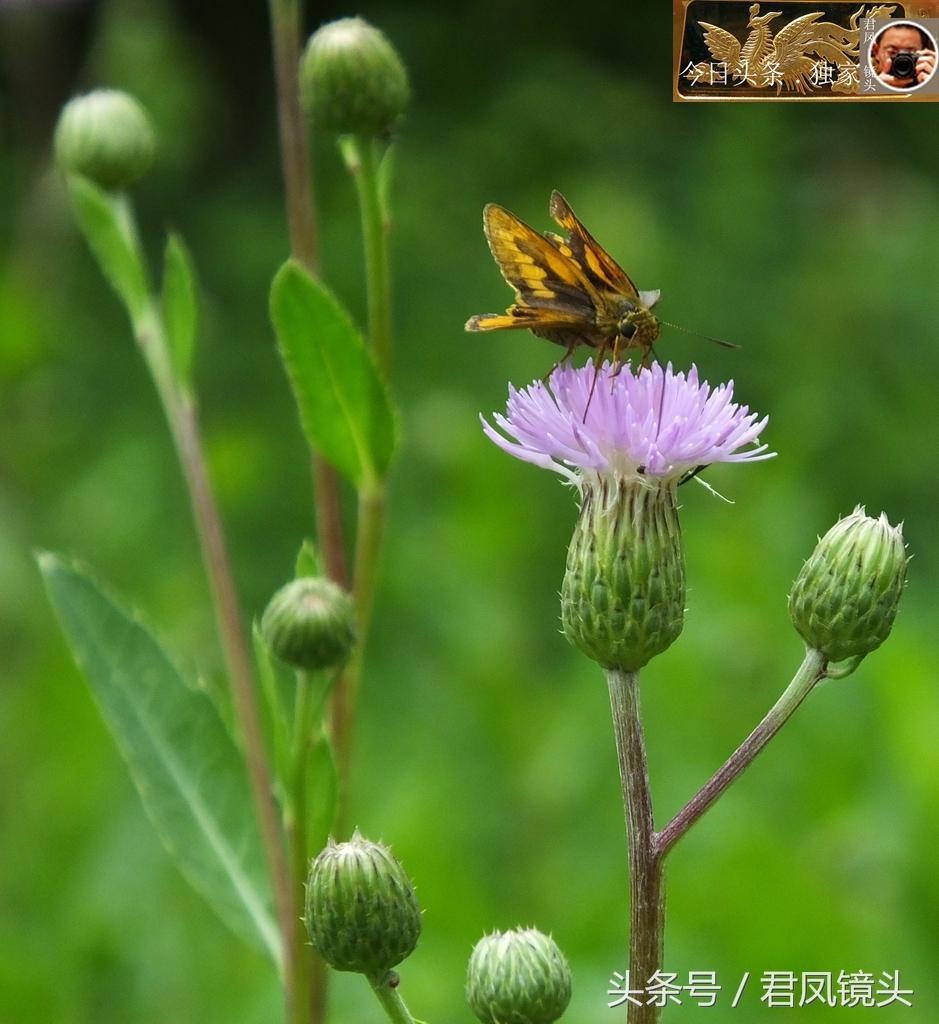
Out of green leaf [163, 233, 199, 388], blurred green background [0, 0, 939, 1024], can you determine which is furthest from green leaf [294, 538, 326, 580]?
blurred green background [0, 0, 939, 1024]

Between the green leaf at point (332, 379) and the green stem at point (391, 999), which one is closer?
the green stem at point (391, 999)

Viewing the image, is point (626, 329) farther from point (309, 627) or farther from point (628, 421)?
point (309, 627)

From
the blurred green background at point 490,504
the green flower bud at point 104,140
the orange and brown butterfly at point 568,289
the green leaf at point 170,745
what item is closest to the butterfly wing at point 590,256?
the orange and brown butterfly at point 568,289

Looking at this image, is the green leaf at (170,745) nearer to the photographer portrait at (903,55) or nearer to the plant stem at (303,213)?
the plant stem at (303,213)

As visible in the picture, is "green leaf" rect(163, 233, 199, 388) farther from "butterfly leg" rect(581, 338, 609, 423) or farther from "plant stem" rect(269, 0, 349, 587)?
"butterfly leg" rect(581, 338, 609, 423)

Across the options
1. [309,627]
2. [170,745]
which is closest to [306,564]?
[309,627]
